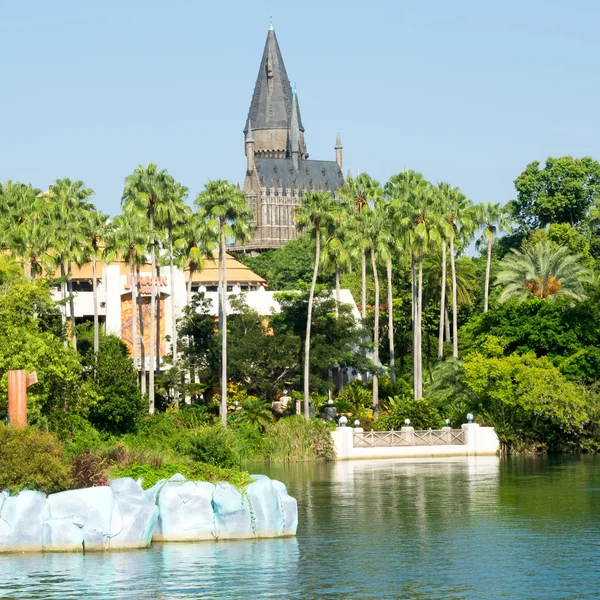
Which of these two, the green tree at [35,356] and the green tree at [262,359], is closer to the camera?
the green tree at [35,356]

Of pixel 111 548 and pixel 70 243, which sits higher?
pixel 70 243

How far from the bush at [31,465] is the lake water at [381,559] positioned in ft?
5.58

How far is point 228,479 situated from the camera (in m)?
33.8

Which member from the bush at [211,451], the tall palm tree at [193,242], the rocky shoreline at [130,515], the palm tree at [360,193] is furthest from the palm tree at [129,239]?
the rocky shoreline at [130,515]

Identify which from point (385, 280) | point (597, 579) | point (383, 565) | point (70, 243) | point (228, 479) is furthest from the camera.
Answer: point (385, 280)

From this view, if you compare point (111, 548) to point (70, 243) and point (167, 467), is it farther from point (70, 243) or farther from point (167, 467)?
point (70, 243)

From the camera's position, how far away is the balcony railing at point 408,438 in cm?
6581

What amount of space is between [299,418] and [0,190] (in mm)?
21760

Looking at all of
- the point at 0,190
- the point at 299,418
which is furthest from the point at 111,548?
the point at 0,190

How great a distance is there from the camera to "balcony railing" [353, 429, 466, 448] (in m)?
65.8

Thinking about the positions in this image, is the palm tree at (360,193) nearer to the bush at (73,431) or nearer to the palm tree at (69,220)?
the palm tree at (69,220)

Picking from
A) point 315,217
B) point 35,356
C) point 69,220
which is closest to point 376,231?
point 315,217

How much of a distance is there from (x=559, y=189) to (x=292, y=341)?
5637 centimetres

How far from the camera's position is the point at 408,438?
218 feet
